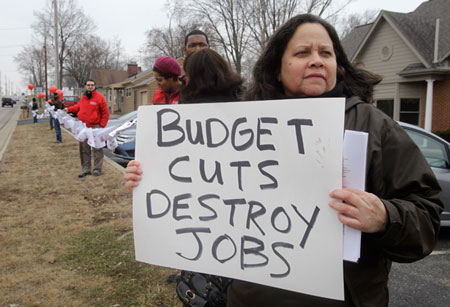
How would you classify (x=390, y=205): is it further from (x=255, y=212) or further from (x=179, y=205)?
(x=179, y=205)

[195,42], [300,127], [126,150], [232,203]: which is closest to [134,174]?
[232,203]

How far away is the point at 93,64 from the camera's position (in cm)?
6022

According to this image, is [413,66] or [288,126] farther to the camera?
[413,66]

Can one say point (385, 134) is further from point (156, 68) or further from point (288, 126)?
point (156, 68)

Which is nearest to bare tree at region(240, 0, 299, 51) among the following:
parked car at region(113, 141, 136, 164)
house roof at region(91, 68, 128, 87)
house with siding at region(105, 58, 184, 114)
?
house with siding at region(105, 58, 184, 114)

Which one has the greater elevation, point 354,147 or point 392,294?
point 354,147

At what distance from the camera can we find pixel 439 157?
439 centimetres

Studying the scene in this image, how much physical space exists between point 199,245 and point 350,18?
188ft

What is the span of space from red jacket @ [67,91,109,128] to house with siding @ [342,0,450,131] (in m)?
11.6

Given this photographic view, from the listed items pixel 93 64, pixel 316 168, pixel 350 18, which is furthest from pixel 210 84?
pixel 93 64

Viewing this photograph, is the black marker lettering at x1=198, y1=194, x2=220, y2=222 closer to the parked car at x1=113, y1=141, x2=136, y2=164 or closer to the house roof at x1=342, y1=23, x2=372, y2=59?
the parked car at x1=113, y1=141, x2=136, y2=164

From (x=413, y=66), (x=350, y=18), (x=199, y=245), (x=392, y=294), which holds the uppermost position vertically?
(x=350, y=18)

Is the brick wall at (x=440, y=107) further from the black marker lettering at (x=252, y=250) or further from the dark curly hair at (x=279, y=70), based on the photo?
the black marker lettering at (x=252, y=250)

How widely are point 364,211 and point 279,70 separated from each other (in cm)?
71
